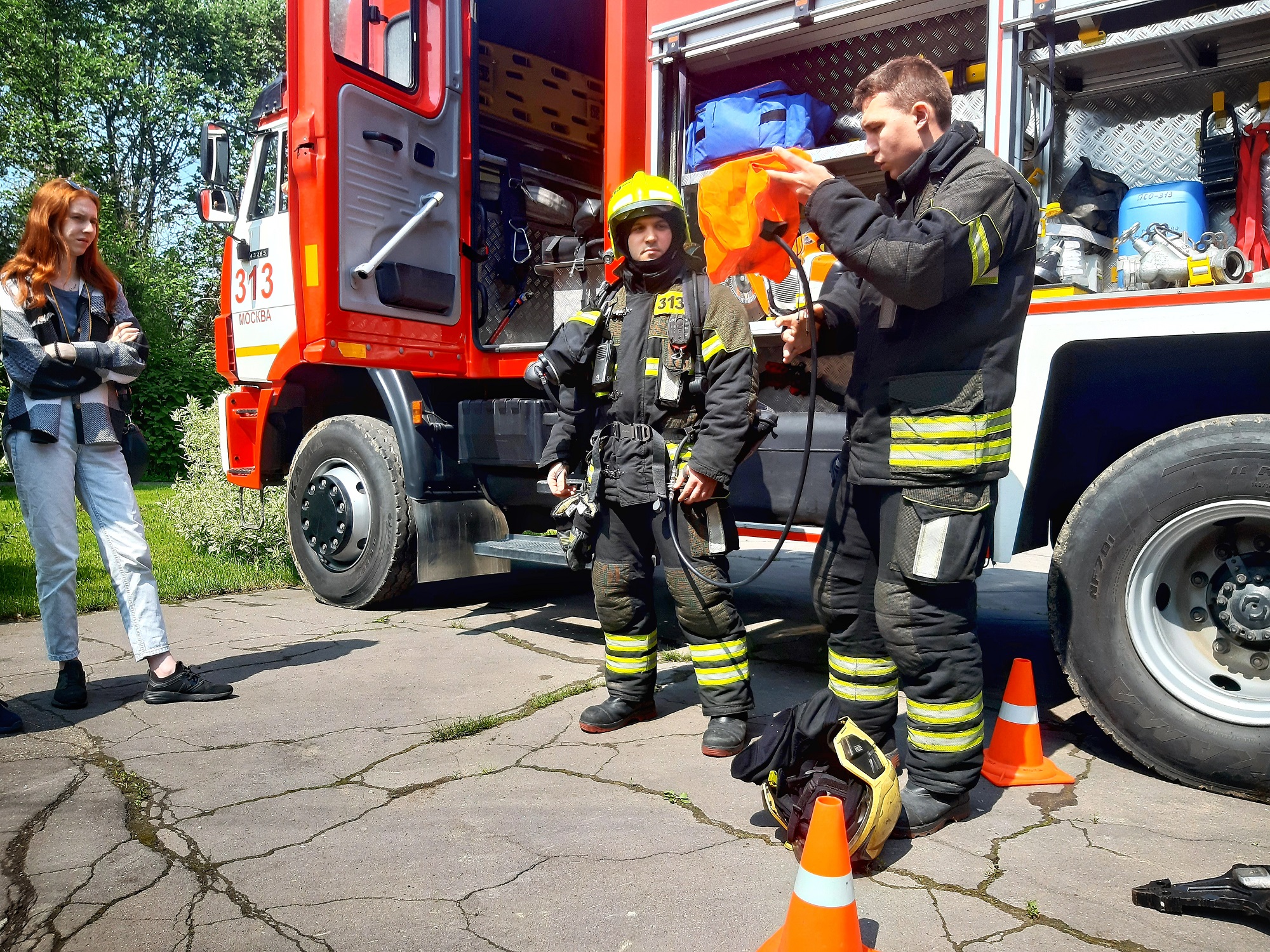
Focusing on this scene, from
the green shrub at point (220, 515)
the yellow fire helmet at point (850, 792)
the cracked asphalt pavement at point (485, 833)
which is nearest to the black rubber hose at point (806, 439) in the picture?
the cracked asphalt pavement at point (485, 833)

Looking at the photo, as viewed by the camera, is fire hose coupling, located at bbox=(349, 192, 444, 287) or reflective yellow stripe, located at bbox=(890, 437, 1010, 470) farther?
fire hose coupling, located at bbox=(349, 192, 444, 287)

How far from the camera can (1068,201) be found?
11.1 ft

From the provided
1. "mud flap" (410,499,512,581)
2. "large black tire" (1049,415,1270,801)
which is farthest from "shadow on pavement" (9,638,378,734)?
"large black tire" (1049,415,1270,801)

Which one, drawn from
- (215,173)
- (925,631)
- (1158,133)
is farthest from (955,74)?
(215,173)

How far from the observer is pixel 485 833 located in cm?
243

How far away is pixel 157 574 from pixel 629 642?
4359mm

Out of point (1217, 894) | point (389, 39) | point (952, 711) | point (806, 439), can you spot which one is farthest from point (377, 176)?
point (1217, 894)

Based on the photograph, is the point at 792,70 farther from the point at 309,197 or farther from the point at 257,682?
the point at 257,682

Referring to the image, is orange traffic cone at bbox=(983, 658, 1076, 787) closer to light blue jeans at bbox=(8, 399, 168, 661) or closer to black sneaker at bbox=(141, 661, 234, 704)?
black sneaker at bbox=(141, 661, 234, 704)

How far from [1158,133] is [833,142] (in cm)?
125

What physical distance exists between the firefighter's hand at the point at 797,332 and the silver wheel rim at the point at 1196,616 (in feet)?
3.70

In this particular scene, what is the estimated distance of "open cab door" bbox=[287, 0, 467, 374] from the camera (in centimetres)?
473

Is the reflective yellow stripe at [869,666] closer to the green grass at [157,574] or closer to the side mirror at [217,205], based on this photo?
the green grass at [157,574]

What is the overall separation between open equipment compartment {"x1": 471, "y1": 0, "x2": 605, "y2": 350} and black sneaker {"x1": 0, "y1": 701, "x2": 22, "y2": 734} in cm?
286
